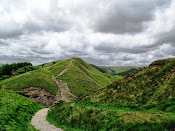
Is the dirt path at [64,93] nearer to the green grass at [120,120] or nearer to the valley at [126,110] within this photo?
the valley at [126,110]

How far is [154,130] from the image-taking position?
41.9 feet

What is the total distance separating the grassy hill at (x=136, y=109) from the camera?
1441 centimetres

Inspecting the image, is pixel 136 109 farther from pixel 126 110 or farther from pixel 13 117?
pixel 13 117

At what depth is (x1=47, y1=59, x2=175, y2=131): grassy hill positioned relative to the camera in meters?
14.4

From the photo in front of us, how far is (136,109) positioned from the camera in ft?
67.9

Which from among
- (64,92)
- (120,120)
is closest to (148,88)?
(120,120)

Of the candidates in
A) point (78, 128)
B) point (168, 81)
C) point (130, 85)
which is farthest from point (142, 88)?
point (78, 128)

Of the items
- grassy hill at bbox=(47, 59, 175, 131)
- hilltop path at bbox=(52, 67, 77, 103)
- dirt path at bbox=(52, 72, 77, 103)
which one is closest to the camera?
grassy hill at bbox=(47, 59, 175, 131)

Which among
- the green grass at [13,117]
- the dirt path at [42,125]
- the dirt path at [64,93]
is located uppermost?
the green grass at [13,117]

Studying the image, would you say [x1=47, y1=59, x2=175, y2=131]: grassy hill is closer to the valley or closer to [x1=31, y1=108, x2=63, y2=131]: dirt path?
the valley

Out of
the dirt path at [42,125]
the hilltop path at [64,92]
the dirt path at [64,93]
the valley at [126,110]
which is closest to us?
the valley at [126,110]

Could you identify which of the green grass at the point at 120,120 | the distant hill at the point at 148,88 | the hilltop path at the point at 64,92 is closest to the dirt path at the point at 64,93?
the hilltop path at the point at 64,92

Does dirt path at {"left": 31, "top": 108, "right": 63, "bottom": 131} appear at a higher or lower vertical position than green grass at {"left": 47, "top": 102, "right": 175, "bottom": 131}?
lower

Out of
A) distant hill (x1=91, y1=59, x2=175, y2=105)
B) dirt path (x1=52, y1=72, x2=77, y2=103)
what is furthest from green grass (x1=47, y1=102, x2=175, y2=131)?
dirt path (x1=52, y1=72, x2=77, y2=103)
